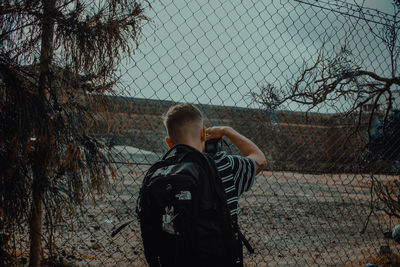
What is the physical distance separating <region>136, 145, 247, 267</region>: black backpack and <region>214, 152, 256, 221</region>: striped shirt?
0.33 ft

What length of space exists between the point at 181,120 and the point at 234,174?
355mm

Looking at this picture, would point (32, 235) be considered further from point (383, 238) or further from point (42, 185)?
point (383, 238)

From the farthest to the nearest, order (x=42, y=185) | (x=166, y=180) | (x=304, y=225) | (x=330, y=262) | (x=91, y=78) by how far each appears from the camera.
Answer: (x=304, y=225)
(x=330, y=262)
(x=91, y=78)
(x=42, y=185)
(x=166, y=180)

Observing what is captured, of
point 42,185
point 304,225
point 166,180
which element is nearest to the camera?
point 166,180

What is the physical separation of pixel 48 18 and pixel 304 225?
172 inches

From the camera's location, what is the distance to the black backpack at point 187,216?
1330 millimetres

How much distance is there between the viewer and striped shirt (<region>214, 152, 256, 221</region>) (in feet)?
4.99

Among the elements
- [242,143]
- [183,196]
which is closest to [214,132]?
[242,143]

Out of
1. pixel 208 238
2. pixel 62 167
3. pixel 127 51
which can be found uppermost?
pixel 127 51

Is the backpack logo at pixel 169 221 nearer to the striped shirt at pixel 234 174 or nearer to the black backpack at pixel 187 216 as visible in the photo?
the black backpack at pixel 187 216

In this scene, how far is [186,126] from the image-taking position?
1566 millimetres

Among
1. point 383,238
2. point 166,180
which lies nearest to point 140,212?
point 166,180

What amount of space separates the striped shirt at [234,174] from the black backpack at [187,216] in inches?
4.0

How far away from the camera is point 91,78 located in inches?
66.9
